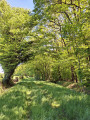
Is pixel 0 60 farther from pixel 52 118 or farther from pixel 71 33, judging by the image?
pixel 52 118

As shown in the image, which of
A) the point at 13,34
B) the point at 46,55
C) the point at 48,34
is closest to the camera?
the point at 48,34

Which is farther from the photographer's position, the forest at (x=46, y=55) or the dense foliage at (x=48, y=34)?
the dense foliage at (x=48, y=34)

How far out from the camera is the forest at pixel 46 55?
11.9 ft

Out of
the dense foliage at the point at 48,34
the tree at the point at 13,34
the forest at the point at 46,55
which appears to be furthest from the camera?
the tree at the point at 13,34

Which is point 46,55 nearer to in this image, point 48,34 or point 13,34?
point 48,34

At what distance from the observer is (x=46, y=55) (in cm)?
1295

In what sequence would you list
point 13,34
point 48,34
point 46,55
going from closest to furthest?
point 48,34
point 13,34
point 46,55

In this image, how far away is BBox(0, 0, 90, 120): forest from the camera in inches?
143

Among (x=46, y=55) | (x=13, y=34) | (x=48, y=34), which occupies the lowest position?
(x=46, y=55)

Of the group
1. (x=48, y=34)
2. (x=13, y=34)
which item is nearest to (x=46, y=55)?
(x=48, y=34)

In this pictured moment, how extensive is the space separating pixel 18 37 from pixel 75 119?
10.1m

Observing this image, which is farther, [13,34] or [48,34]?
[13,34]

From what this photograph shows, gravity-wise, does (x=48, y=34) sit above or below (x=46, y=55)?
above

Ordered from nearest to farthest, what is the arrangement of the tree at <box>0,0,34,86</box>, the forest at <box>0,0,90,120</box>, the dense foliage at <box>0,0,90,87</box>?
the forest at <box>0,0,90,120</box> < the dense foliage at <box>0,0,90,87</box> < the tree at <box>0,0,34,86</box>
